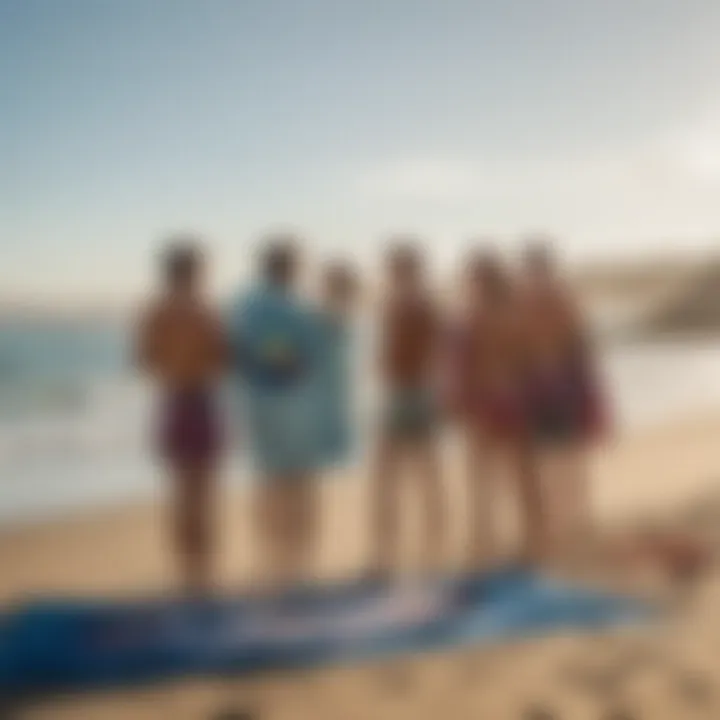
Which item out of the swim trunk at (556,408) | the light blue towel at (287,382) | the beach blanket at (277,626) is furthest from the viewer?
the swim trunk at (556,408)

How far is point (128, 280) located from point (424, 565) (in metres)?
0.59

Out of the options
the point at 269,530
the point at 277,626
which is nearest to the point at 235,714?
the point at 277,626

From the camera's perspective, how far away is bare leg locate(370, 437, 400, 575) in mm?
1583

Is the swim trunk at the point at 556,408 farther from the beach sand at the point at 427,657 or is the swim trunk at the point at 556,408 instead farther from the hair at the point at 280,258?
the hair at the point at 280,258

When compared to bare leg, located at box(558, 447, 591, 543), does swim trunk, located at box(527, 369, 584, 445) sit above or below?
above

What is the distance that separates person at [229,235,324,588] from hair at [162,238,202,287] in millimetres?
78

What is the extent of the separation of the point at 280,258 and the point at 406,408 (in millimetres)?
286

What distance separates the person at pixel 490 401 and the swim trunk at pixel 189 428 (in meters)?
0.36

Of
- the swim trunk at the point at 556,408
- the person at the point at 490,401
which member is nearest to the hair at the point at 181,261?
the person at the point at 490,401

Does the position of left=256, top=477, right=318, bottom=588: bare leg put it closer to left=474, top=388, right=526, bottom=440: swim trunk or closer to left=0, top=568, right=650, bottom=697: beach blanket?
left=0, top=568, right=650, bottom=697: beach blanket

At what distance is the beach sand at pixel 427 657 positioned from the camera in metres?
1.47

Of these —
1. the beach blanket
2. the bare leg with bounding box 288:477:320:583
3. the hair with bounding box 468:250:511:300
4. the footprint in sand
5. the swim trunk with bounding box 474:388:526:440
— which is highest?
the hair with bounding box 468:250:511:300

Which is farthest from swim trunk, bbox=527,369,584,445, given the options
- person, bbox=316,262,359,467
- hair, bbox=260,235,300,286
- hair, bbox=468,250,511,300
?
hair, bbox=260,235,300,286

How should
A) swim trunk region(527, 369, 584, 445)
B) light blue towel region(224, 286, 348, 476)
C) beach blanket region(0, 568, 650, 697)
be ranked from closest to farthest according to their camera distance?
beach blanket region(0, 568, 650, 697) < light blue towel region(224, 286, 348, 476) < swim trunk region(527, 369, 584, 445)
